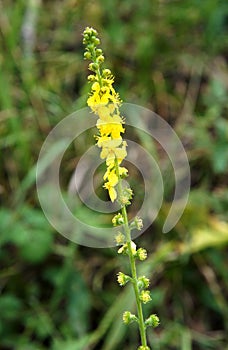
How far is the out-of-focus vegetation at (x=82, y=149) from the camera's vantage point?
8.54 ft

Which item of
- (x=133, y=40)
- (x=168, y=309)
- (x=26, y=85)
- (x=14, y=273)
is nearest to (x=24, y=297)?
(x=14, y=273)

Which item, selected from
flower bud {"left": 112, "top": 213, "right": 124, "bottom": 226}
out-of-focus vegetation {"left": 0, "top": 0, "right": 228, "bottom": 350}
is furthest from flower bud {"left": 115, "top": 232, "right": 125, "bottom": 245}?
out-of-focus vegetation {"left": 0, "top": 0, "right": 228, "bottom": 350}

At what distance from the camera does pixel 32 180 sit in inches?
108

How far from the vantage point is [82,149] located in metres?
3.06

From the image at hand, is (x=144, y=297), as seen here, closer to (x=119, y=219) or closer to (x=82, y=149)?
(x=119, y=219)

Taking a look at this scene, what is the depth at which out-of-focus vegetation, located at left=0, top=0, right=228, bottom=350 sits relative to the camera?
2604 mm

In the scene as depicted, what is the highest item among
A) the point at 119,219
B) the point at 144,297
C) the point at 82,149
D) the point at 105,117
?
the point at 82,149

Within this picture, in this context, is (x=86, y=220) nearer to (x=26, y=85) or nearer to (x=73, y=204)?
(x=73, y=204)

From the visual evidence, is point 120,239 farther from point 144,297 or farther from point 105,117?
point 105,117

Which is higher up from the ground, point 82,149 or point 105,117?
point 82,149

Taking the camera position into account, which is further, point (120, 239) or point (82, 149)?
point (82, 149)

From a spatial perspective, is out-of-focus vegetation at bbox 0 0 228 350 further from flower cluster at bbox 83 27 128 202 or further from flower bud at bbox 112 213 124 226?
flower cluster at bbox 83 27 128 202

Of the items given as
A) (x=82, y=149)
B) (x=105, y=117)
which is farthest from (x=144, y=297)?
(x=82, y=149)

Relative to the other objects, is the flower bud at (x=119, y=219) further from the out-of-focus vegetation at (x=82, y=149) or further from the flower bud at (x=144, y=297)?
the out-of-focus vegetation at (x=82, y=149)
